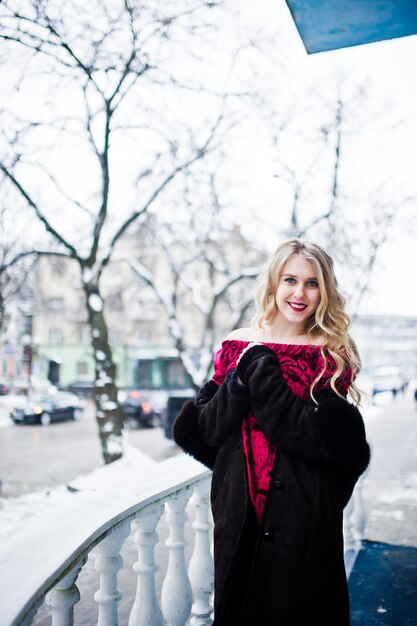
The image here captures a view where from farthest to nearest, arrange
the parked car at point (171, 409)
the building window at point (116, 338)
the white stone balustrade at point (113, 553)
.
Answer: the building window at point (116, 338) → the parked car at point (171, 409) → the white stone balustrade at point (113, 553)

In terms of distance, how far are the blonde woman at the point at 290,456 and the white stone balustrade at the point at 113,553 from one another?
1.24ft

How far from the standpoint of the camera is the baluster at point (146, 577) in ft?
7.10

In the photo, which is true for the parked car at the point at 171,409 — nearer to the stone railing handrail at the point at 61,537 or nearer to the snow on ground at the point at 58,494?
the snow on ground at the point at 58,494

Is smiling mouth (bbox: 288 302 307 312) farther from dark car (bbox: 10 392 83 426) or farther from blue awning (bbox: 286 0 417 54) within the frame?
dark car (bbox: 10 392 83 426)

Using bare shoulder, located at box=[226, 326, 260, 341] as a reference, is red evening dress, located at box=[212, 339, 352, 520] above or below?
below

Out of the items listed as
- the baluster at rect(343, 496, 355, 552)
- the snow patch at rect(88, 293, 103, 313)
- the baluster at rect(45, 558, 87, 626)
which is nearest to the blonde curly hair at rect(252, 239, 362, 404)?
the baluster at rect(45, 558, 87, 626)

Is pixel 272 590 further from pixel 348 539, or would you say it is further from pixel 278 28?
pixel 278 28

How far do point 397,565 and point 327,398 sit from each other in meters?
2.94

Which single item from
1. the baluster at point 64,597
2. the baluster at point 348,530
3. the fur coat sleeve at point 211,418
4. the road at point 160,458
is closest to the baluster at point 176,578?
the fur coat sleeve at point 211,418

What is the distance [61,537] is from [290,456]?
0.79m

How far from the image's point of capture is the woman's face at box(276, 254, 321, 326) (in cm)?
204

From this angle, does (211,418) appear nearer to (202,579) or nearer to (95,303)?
(202,579)

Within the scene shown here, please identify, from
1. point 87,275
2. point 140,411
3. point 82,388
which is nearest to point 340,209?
point 87,275

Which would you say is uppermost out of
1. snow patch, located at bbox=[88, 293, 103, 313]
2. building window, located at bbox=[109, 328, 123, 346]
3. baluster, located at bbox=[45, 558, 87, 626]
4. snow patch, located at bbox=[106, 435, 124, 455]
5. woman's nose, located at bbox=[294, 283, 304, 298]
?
snow patch, located at bbox=[88, 293, 103, 313]
